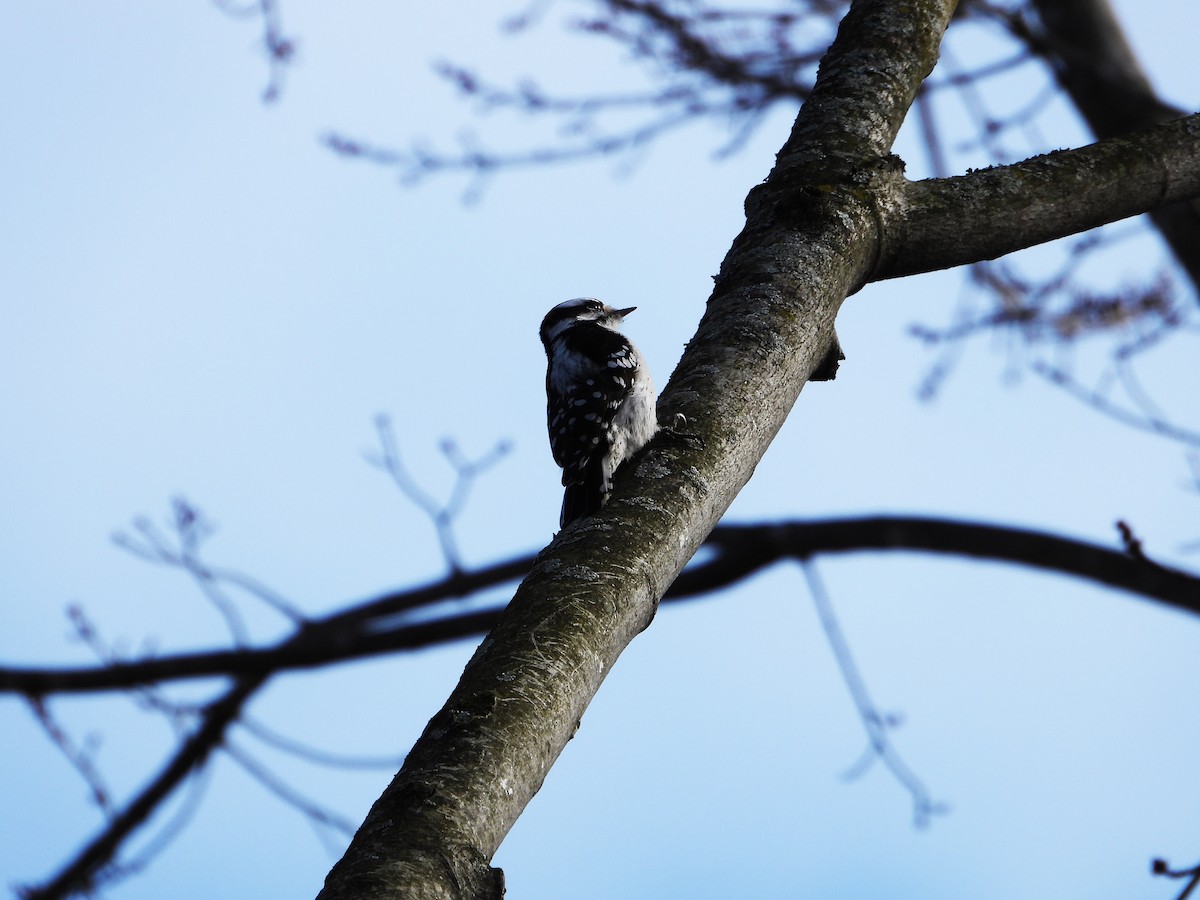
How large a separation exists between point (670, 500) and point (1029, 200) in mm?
1423

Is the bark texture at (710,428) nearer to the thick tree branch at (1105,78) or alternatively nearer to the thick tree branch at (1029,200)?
the thick tree branch at (1029,200)

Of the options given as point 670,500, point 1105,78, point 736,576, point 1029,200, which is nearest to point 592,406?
point 736,576

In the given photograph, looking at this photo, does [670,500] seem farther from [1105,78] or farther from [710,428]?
[1105,78]

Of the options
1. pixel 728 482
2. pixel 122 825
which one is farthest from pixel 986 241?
pixel 122 825

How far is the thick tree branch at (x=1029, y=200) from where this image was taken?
3.08 metres

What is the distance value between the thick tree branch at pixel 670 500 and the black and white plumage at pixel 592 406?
10.9 inches

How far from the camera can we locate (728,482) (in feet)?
8.32

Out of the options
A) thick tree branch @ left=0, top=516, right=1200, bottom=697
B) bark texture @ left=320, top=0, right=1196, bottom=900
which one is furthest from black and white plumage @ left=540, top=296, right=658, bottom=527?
A: thick tree branch @ left=0, top=516, right=1200, bottom=697

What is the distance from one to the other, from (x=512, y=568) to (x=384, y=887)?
1.77 metres

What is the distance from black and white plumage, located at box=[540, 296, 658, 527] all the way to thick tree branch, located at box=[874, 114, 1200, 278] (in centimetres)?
86

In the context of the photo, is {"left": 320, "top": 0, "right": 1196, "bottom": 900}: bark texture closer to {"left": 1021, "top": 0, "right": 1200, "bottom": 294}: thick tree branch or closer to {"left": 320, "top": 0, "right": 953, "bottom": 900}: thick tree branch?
{"left": 320, "top": 0, "right": 953, "bottom": 900}: thick tree branch

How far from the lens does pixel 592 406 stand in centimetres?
444

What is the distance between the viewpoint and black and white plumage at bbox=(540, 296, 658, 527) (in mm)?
3734

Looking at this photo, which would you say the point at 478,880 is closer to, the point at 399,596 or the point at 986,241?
the point at 399,596
